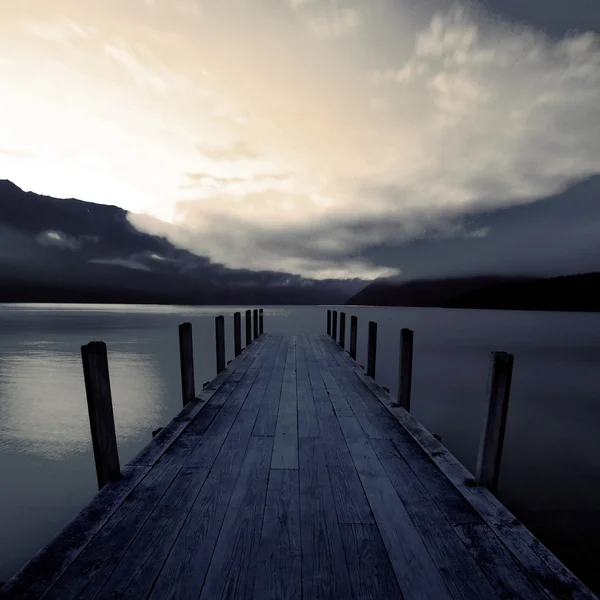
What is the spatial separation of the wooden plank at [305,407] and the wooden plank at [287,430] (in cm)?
7

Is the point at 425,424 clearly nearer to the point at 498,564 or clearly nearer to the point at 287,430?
the point at 287,430

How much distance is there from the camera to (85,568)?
219 cm

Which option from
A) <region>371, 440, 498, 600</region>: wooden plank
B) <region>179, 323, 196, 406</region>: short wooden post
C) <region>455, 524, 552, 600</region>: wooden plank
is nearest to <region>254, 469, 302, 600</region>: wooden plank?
<region>371, 440, 498, 600</region>: wooden plank

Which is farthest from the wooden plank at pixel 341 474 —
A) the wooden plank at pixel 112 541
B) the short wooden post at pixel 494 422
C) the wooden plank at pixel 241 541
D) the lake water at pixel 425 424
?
the lake water at pixel 425 424

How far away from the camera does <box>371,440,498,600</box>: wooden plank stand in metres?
2.10

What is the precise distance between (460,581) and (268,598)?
1.13 metres

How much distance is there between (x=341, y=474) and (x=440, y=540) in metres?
1.07

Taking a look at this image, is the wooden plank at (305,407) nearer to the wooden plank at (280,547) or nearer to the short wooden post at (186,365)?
the wooden plank at (280,547)

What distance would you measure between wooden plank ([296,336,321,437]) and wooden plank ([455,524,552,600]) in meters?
2.03

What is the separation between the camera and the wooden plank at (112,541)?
2.06 metres

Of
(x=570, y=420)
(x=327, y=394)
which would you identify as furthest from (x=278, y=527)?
(x=570, y=420)

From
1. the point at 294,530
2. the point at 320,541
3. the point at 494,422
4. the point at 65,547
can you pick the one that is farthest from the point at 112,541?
the point at 494,422

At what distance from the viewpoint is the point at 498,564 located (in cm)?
228

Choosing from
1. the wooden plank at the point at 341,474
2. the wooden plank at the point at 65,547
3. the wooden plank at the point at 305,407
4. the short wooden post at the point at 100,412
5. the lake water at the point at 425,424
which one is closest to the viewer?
the wooden plank at the point at 65,547
